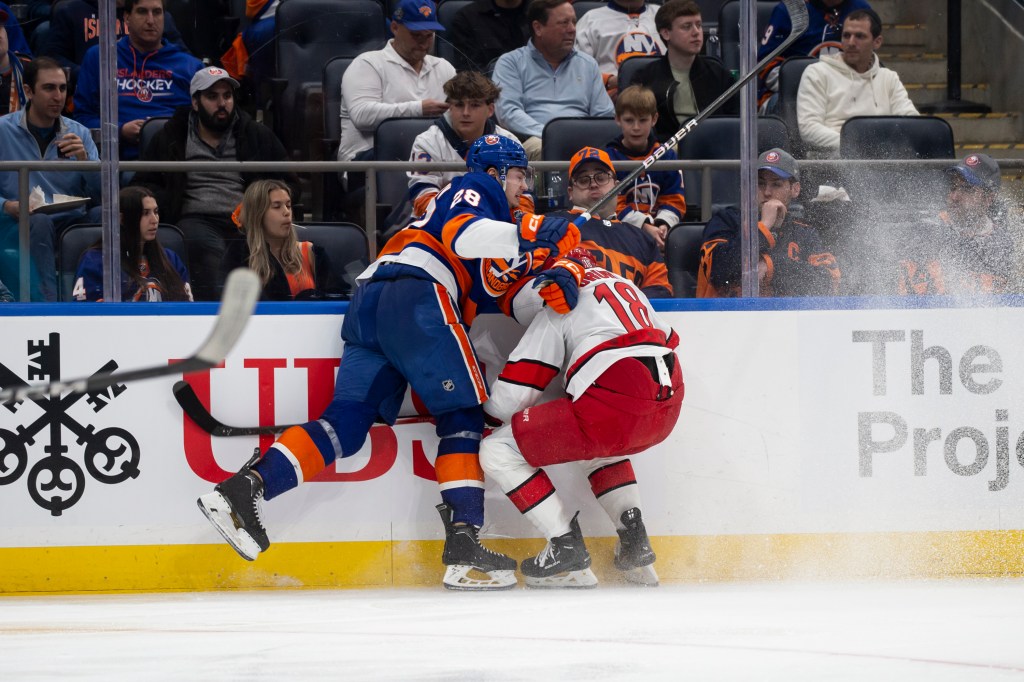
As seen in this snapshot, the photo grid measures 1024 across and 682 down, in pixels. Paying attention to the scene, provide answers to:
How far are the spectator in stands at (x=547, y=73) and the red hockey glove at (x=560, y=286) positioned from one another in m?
1.55

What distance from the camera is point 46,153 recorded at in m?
4.44

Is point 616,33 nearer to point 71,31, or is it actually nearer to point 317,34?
point 317,34

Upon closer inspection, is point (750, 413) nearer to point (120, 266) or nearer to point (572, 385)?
point (572, 385)

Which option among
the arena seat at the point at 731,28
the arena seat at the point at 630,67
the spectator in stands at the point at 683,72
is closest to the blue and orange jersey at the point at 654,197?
the spectator in stands at the point at 683,72

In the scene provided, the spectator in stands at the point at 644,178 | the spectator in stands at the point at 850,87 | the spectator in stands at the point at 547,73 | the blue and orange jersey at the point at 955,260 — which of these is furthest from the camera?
the spectator in stands at the point at 547,73

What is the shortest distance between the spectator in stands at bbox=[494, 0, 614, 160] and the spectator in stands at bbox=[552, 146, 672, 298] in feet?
3.32

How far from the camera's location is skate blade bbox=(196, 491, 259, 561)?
3736 mm

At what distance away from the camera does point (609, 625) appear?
10.9 ft

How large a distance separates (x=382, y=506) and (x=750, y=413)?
113 cm

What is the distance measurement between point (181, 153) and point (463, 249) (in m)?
1.32

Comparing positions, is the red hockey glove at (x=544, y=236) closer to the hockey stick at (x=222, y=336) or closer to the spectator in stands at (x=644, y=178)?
the spectator in stands at (x=644, y=178)

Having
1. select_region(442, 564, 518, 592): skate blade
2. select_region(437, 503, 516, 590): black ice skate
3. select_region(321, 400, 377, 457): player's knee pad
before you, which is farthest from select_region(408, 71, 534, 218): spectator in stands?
select_region(442, 564, 518, 592): skate blade

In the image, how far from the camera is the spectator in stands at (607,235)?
4332mm

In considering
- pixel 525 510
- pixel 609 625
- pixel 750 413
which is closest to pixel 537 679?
pixel 609 625
